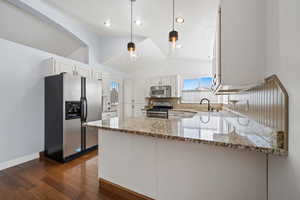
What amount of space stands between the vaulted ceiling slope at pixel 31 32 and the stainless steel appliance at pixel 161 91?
106 inches

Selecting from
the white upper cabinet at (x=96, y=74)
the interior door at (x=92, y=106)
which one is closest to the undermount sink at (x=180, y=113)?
the interior door at (x=92, y=106)

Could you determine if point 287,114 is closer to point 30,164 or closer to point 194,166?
point 194,166

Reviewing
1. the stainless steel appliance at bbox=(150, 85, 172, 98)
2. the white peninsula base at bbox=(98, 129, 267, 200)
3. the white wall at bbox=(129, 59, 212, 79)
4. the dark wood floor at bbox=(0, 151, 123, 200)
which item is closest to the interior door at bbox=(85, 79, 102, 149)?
the dark wood floor at bbox=(0, 151, 123, 200)

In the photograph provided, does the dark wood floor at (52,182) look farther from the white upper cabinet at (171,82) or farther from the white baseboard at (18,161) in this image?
the white upper cabinet at (171,82)

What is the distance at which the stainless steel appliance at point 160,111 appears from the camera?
15.1 ft

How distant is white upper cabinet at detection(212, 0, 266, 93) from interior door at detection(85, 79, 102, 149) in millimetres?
2736

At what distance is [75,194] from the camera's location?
1685 mm

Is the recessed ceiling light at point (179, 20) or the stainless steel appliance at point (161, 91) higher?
the recessed ceiling light at point (179, 20)

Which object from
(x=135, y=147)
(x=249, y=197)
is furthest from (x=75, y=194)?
(x=249, y=197)

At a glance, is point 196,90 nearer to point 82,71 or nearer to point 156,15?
point 156,15

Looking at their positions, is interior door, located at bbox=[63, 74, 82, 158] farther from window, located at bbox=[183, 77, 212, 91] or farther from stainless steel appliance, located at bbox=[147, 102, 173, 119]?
Result: window, located at bbox=[183, 77, 212, 91]

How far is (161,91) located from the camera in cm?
484

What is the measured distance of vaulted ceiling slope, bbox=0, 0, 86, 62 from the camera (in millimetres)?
2514

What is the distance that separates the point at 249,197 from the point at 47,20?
4.29 meters
